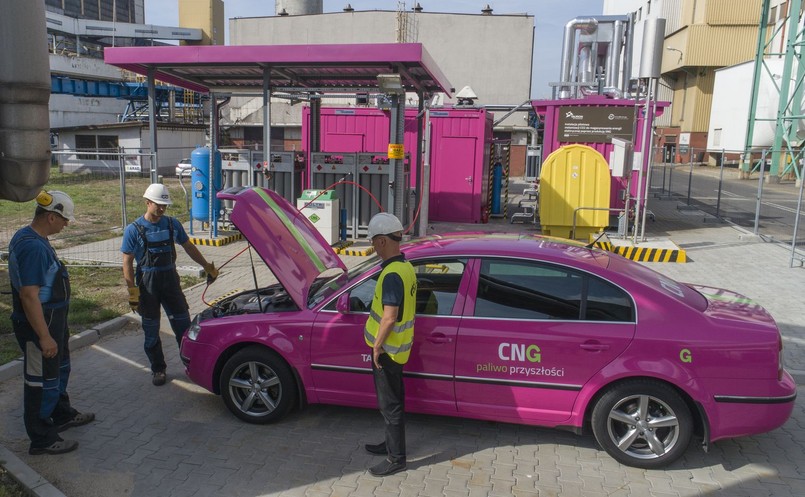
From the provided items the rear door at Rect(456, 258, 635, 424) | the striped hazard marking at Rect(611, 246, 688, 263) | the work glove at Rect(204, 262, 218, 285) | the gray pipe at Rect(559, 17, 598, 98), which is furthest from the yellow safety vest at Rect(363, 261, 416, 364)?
the gray pipe at Rect(559, 17, 598, 98)

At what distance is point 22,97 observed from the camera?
13.8 ft

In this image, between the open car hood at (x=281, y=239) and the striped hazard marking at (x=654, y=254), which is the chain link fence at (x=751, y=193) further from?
the open car hood at (x=281, y=239)

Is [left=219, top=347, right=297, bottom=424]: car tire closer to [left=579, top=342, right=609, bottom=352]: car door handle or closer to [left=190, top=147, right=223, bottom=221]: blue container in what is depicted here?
[left=579, top=342, right=609, bottom=352]: car door handle

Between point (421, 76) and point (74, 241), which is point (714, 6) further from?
point (74, 241)

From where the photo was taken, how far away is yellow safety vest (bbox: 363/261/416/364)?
4.09 m

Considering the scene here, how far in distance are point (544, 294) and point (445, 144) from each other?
40.4 feet

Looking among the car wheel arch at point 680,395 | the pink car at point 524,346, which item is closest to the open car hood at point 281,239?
the pink car at point 524,346

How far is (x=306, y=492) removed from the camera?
162 inches

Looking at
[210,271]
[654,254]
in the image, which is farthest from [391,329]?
[654,254]

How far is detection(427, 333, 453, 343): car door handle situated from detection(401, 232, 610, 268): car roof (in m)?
0.62

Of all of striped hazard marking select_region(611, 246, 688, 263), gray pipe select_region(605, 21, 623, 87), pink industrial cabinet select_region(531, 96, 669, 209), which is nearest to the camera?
striped hazard marking select_region(611, 246, 688, 263)

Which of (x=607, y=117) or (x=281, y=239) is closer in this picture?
(x=281, y=239)

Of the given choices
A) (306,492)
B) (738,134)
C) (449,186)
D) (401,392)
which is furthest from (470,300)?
(738,134)

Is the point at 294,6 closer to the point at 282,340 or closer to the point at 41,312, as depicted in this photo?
the point at 282,340
